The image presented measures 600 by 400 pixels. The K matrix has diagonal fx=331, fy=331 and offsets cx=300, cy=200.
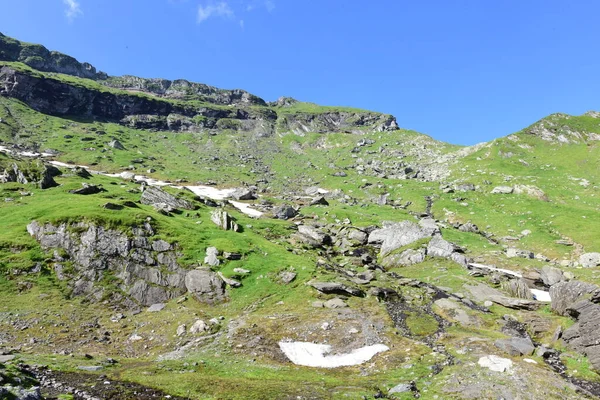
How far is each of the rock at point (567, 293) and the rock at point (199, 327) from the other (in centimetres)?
3520

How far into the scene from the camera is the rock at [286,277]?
42.2 m

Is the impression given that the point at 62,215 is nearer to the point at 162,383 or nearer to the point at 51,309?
the point at 51,309

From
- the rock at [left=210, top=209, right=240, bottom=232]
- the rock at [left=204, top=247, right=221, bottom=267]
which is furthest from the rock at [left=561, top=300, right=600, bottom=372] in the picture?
the rock at [left=210, top=209, right=240, bottom=232]

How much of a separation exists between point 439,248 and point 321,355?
3411cm

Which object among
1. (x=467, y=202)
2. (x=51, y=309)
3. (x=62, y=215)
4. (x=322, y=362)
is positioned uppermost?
(x=467, y=202)

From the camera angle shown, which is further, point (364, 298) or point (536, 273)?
point (536, 273)

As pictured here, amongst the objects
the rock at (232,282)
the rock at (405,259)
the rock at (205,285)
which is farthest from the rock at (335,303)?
the rock at (405,259)

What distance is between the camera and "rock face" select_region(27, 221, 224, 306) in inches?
1529

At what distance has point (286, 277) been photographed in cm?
4275

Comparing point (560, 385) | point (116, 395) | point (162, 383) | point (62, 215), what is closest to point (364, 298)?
point (560, 385)

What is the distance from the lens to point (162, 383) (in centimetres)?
2178

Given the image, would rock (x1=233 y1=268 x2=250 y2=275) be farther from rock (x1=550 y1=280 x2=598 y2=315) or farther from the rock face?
rock (x1=550 y1=280 x2=598 y2=315)

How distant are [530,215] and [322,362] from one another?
77.6 meters

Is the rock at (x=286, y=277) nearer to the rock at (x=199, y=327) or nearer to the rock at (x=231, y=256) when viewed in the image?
the rock at (x=231, y=256)
